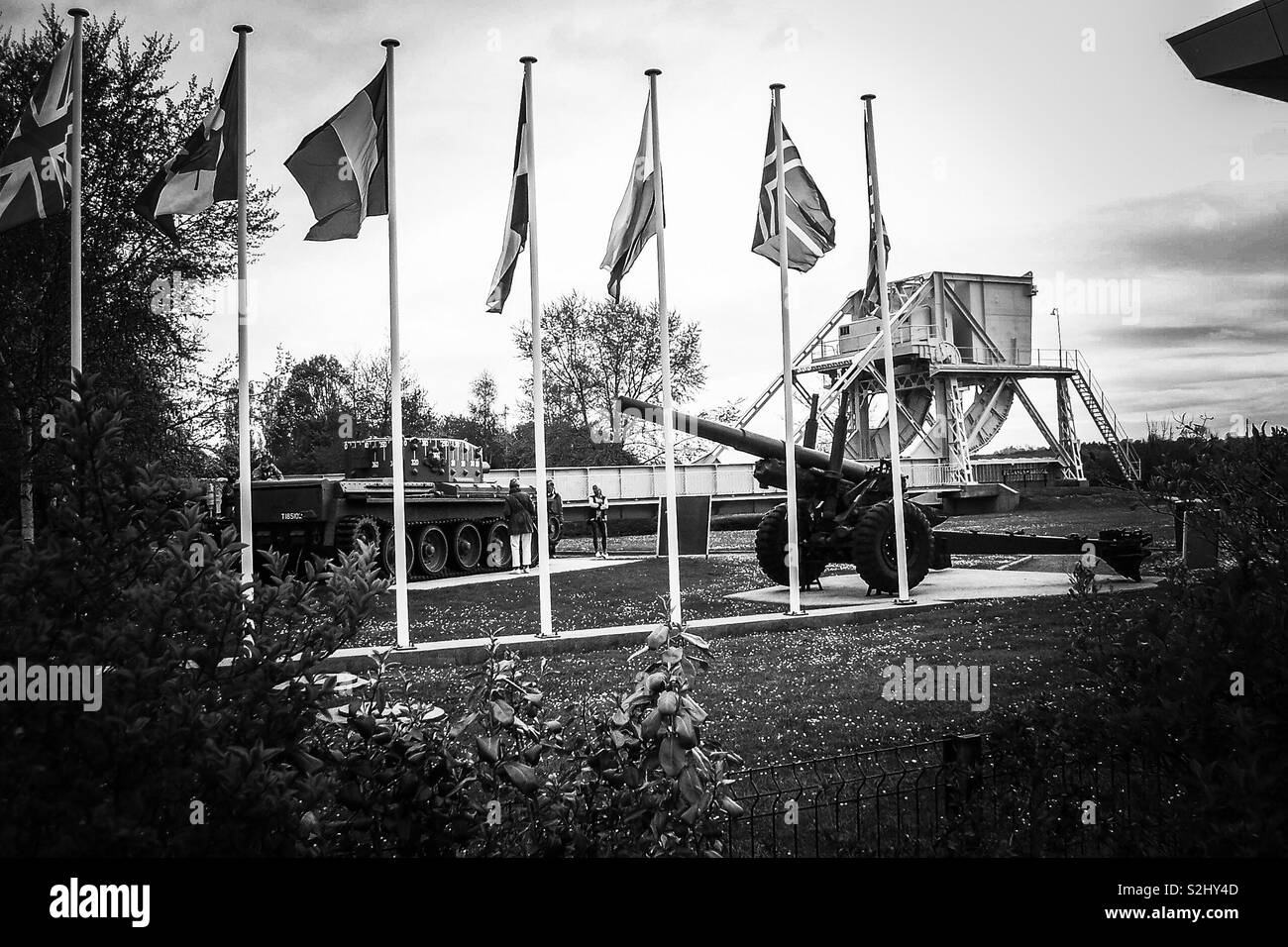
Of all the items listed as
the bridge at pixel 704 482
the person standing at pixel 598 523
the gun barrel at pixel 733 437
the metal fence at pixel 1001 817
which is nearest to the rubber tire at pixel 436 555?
the person standing at pixel 598 523

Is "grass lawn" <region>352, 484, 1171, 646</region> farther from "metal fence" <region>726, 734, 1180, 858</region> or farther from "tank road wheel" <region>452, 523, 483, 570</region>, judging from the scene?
"metal fence" <region>726, 734, 1180, 858</region>

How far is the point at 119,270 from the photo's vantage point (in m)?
12.2

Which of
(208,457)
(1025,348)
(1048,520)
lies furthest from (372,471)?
(1025,348)

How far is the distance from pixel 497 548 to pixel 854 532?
975 centimetres

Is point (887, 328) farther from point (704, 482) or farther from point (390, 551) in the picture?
point (704, 482)

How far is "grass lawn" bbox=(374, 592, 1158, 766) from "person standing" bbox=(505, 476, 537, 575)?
30.9 ft

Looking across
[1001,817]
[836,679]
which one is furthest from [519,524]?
[1001,817]

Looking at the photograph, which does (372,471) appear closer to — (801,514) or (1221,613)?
(801,514)

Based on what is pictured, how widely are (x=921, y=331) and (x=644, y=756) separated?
117ft

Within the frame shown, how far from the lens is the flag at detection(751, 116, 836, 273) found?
10.6 meters

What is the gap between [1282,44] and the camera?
16.4ft

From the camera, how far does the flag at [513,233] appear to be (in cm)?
936

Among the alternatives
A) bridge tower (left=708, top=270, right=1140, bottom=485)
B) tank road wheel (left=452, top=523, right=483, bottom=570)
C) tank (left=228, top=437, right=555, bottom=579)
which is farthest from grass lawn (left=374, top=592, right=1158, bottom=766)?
bridge tower (left=708, top=270, right=1140, bottom=485)

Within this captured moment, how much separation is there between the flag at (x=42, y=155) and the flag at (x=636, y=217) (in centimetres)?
504
